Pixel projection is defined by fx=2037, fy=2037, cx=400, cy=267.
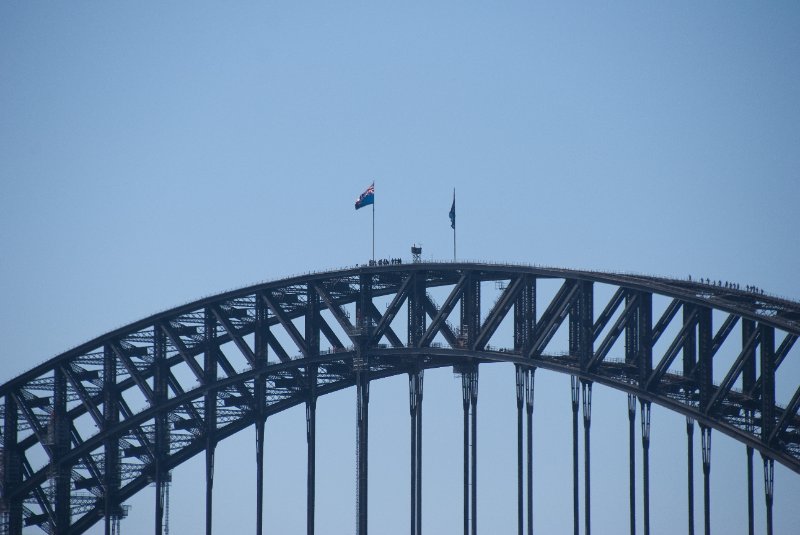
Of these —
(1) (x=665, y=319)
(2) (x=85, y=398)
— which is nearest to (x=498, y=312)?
(1) (x=665, y=319)

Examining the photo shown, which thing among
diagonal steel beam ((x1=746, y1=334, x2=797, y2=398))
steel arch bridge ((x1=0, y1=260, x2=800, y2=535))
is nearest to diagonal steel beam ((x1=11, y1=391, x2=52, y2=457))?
steel arch bridge ((x1=0, y1=260, x2=800, y2=535))

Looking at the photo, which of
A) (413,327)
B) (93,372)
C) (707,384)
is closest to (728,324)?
(707,384)

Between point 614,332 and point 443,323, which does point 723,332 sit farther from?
point 443,323

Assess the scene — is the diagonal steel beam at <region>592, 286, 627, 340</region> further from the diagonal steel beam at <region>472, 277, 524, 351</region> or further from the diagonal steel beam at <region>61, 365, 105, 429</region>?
the diagonal steel beam at <region>61, 365, 105, 429</region>

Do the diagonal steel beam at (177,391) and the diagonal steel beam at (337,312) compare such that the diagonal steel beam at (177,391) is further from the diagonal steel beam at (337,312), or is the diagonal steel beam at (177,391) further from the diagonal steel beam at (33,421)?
the diagonal steel beam at (337,312)

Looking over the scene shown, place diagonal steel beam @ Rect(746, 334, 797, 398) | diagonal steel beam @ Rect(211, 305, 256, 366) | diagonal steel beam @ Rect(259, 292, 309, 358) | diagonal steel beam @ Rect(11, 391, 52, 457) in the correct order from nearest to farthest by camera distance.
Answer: diagonal steel beam @ Rect(746, 334, 797, 398) < diagonal steel beam @ Rect(259, 292, 309, 358) < diagonal steel beam @ Rect(211, 305, 256, 366) < diagonal steel beam @ Rect(11, 391, 52, 457)

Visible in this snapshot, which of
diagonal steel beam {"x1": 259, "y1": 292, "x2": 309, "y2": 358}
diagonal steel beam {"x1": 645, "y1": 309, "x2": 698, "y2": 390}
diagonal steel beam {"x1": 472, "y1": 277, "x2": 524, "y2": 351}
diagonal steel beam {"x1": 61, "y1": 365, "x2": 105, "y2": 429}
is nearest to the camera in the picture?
diagonal steel beam {"x1": 645, "y1": 309, "x2": 698, "y2": 390}

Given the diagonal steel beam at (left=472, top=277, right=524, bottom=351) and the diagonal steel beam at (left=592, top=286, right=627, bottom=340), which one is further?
the diagonal steel beam at (left=472, top=277, right=524, bottom=351)
